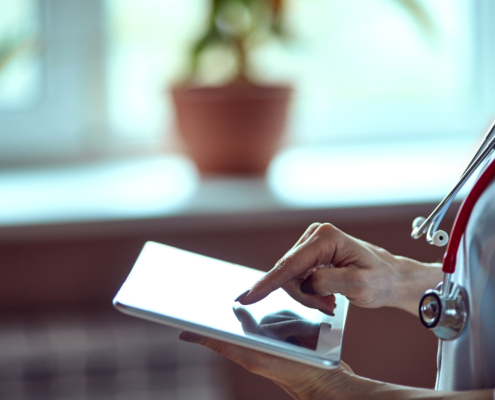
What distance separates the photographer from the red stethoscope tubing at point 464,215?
0.50 meters

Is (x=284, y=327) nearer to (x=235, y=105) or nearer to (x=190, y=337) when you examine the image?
(x=190, y=337)

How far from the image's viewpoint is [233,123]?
1.33 metres

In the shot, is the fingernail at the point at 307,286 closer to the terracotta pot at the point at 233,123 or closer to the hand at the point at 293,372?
the hand at the point at 293,372

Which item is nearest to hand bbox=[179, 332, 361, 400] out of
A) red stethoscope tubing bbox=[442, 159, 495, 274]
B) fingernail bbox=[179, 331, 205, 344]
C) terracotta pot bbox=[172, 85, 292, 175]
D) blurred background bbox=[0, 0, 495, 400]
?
fingernail bbox=[179, 331, 205, 344]

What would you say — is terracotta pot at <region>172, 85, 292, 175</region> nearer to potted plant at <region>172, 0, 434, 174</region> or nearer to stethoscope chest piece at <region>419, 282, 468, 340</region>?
potted plant at <region>172, 0, 434, 174</region>

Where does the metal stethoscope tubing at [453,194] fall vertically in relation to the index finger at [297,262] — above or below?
above

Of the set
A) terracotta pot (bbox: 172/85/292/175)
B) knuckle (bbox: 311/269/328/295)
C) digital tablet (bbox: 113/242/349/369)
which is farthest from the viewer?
terracotta pot (bbox: 172/85/292/175)

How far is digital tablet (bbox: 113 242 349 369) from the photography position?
1.55ft

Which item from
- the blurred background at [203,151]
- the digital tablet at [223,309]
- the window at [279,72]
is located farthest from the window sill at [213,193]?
the digital tablet at [223,309]

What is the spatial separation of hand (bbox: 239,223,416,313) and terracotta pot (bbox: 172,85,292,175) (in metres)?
0.72

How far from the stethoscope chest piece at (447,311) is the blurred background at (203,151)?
611 millimetres

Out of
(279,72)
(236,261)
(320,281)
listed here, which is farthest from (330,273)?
(279,72)

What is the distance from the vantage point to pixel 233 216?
3.81ft

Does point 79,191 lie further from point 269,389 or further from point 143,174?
point 269,389
